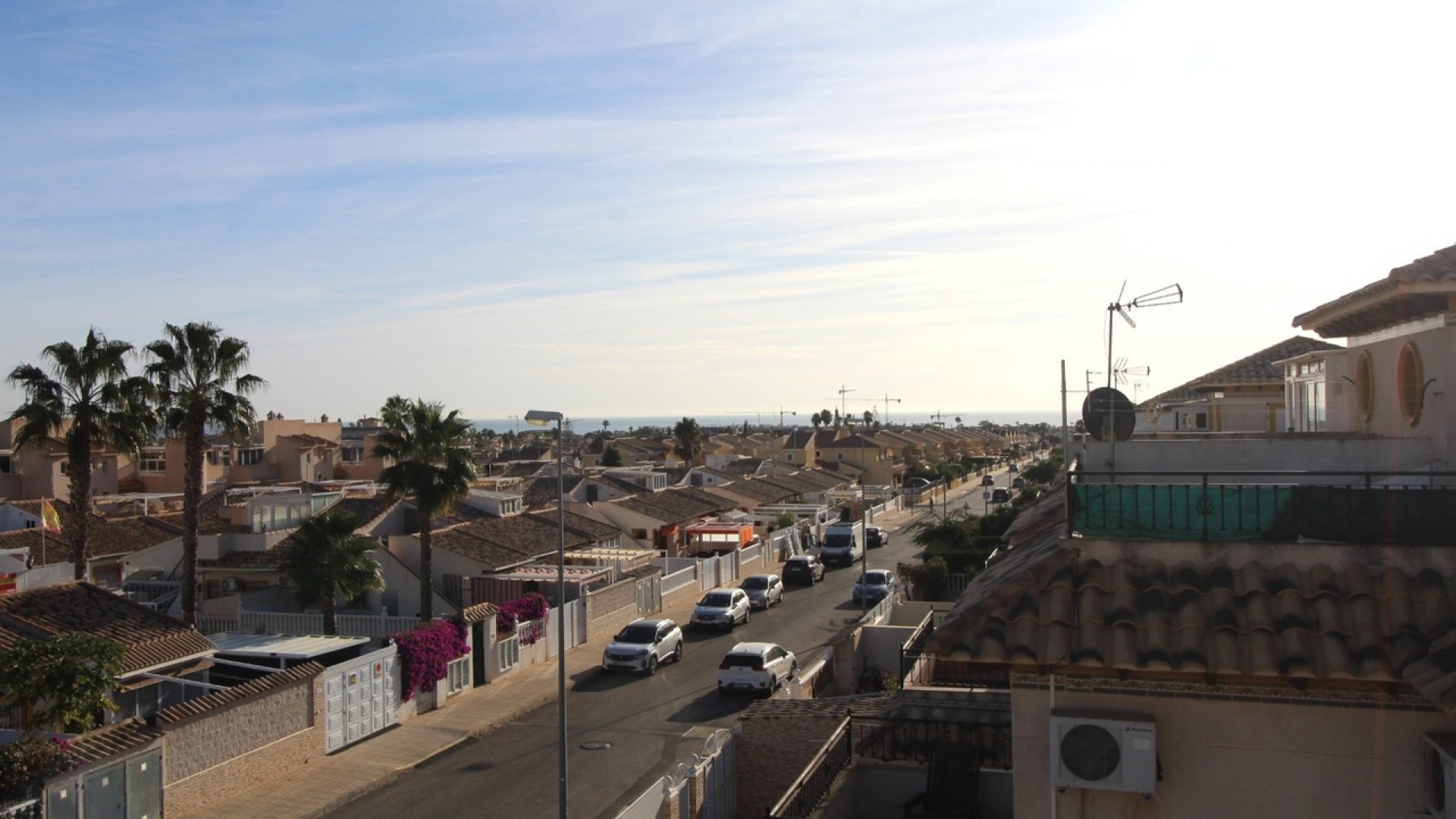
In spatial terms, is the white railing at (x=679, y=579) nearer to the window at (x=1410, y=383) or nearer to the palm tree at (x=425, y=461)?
the palm tree at (x=425, y=461)

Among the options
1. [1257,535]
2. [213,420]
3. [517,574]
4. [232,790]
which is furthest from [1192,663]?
[517,574]

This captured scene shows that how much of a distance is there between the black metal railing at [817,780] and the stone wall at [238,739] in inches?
425

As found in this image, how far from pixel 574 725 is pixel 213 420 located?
40.0 ft

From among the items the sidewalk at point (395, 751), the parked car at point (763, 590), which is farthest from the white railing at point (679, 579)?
the sidewalk at point (395, 751)

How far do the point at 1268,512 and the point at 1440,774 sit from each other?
6.00 ft

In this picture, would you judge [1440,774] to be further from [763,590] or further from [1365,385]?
[763,590]

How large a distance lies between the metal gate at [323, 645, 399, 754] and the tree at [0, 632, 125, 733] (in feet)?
17.9

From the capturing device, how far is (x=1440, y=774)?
20.2ft

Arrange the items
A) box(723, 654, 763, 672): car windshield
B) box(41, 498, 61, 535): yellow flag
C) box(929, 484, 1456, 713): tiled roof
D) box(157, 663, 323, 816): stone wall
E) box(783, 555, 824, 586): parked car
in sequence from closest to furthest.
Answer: box(929, 484, 1456, 713): tiled roof < box(157, 663, 323, 816): stone wall < box(723, 654, 763, 672): car windshield < box(41, 498, 61, 535): yellow flag < box(783, 555, 824, 586): parked car

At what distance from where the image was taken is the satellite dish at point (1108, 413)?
10.7m

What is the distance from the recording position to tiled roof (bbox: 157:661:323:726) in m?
17.6

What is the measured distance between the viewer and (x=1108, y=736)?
6738 millimetres

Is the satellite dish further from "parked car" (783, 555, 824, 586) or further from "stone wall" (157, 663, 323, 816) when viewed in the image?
"parked car" (783, 555, 824, 586)

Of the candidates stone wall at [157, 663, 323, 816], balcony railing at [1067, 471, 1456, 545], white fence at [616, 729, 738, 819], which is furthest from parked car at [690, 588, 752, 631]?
balcony railing at [1067, 471, 1456, 545]
